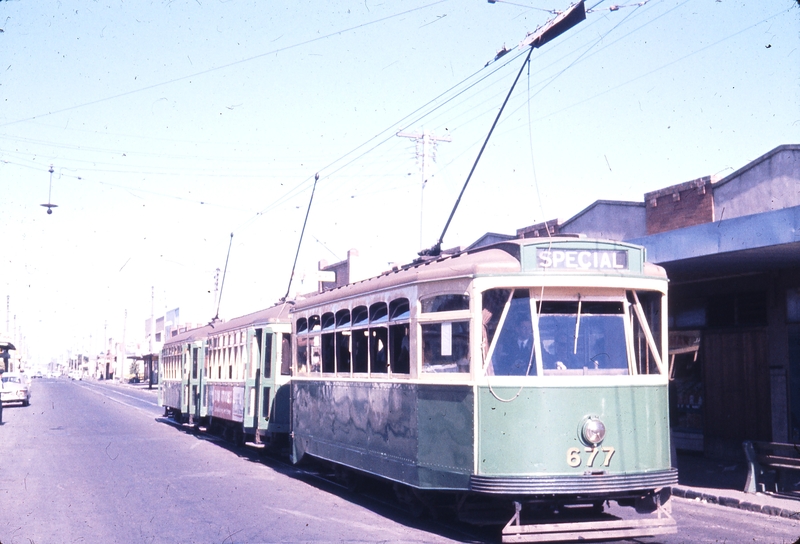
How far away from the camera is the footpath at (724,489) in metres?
10.6

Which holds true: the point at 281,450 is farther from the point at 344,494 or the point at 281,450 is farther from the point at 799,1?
the point at 799,1

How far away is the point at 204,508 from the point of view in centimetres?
1038

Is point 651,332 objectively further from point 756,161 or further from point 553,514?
point 756,161

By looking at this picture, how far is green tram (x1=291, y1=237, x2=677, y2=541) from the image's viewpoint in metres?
7.96

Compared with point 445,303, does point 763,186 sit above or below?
above

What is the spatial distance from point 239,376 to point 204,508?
810 cm

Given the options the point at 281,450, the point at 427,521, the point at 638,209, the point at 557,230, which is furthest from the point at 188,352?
the point at 427,521

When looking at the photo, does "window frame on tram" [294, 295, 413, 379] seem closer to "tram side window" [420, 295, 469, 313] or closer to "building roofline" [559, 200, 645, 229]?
Answer: "tram side window" [420, 295, 469, 313]

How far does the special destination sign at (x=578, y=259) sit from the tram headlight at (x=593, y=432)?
1.57 meters

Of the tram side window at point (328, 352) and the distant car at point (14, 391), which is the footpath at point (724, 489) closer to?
the tram side window at point (328, 352)

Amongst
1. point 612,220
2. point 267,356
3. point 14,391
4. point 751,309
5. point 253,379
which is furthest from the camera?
point 14,391

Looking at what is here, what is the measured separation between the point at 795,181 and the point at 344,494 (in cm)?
988

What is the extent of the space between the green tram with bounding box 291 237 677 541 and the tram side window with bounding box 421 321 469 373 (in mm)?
17

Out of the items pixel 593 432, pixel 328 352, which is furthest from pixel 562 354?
pixel 328 352
